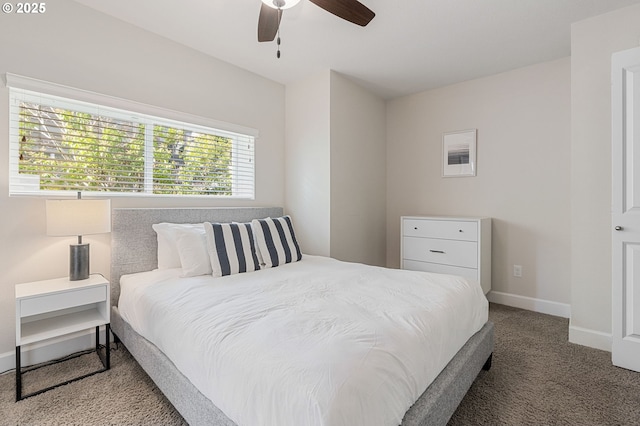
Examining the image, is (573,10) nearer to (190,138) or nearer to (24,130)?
(190,138)

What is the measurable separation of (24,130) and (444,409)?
296 cm

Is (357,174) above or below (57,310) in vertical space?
above

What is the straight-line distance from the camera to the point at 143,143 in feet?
8.59

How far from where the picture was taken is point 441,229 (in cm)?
330

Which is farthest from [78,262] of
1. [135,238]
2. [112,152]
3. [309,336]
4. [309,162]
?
[309,162]

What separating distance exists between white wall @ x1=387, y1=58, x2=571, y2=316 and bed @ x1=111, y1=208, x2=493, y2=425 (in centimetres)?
168

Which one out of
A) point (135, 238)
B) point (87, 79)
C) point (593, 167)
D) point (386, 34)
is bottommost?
point (135, 238)

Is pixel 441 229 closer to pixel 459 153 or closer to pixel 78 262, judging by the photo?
pixel 459 153

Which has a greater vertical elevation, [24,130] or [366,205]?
[24,130]

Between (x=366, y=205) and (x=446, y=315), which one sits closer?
(x=446, y=315)

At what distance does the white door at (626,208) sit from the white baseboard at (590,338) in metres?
0.26

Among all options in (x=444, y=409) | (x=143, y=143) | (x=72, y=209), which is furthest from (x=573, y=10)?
(x=72, y=209)

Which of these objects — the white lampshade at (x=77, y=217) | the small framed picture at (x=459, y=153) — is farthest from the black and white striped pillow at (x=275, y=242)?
the small framed picture at (x=459, y=153)

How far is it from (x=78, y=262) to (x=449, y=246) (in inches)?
128
